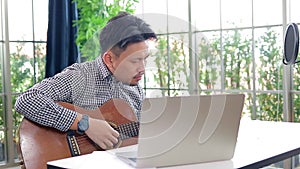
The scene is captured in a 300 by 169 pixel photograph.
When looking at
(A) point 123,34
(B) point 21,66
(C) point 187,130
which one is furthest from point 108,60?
(B) point 21,66

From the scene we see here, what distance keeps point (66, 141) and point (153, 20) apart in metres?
0.65

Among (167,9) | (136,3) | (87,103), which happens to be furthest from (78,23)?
(87,103)

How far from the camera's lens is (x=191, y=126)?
1.23 meters

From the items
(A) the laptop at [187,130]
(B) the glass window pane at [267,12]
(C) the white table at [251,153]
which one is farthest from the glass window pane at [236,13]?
(A) the laptop at [187,130]

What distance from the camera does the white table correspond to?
1.26 meters

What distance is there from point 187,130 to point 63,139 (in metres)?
0.75

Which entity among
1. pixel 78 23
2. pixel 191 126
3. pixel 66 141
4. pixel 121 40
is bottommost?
pixel 66 141

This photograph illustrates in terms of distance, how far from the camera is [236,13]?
3385 mm

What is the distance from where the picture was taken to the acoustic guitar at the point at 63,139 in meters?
1.73

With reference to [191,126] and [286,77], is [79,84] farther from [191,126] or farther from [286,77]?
[286,77]

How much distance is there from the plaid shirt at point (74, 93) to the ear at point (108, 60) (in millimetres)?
22

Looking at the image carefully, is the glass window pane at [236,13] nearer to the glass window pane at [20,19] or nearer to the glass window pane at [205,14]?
the glass window pane at [205,14]

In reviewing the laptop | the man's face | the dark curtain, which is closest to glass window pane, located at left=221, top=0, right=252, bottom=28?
the dark curtain

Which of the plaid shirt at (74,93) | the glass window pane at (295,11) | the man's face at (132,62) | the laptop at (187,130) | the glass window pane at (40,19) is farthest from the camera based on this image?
the glass window pane at (40,19)
